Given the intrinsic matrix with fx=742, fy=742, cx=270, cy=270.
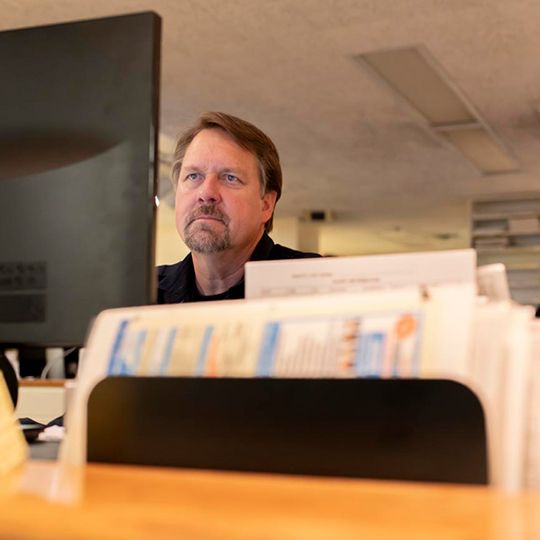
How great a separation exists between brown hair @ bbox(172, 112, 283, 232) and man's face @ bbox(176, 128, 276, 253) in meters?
0.02

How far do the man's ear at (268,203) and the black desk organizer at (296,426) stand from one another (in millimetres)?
1329

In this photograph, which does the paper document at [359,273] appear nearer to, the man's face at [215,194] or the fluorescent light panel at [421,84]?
the man's face at [215,194]

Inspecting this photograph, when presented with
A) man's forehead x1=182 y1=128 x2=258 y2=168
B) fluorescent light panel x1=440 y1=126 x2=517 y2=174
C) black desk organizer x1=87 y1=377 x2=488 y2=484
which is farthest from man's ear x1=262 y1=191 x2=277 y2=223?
fluorescent light panel x1=440 y1=126 x2=517 y2=174

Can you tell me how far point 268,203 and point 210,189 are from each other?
0.23 metres

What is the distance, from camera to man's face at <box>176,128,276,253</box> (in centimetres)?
182

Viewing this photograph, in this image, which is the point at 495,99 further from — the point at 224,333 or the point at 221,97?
the point at 224,333

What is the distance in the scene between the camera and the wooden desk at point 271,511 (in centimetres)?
36

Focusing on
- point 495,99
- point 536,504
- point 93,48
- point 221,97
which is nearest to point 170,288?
point 93,48

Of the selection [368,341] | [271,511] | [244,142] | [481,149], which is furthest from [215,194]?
[481,149]

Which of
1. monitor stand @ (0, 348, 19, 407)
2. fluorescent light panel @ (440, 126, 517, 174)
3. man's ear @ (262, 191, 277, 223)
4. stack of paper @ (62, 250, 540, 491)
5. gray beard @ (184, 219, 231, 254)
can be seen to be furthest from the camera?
fluorescent light panel @ (440, 126, 517, 174)

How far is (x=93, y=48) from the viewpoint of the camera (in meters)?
0.86

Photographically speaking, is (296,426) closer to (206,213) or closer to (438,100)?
(206,213)

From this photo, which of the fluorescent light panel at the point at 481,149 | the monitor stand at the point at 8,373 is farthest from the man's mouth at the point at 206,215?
the fluorescent light panel at the point at 481,149

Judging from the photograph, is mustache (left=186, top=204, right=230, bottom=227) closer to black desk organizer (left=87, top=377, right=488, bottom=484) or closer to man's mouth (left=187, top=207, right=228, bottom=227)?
man's mouth (left=187, top=207, right=228, bottom=227)
